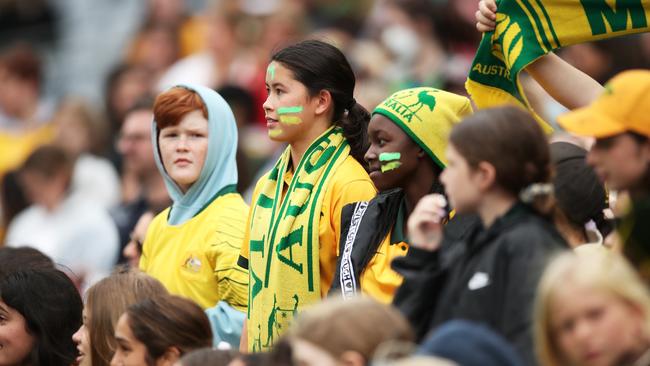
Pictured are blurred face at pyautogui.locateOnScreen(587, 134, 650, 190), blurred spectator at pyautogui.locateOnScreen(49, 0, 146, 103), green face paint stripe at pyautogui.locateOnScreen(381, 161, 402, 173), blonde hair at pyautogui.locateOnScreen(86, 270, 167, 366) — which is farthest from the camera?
blurred spectator at pyautogui.locateOnScreen(49, 0, 146, 103)

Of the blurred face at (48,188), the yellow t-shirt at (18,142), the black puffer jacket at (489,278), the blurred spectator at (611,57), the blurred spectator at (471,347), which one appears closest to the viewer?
the blurred spectator at (471,347)

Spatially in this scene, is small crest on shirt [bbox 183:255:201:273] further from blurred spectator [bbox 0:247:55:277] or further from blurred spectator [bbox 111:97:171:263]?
blurred spectator [bbox 111:97:171:263]

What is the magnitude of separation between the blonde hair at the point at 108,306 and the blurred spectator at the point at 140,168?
3.49 m

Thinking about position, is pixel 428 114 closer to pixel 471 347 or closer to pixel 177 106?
pixel 177 106

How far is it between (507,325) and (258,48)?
872cm

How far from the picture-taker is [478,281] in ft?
15.6

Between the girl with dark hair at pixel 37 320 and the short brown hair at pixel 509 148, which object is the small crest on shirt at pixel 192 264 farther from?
the short brown hair at pixel 509 148

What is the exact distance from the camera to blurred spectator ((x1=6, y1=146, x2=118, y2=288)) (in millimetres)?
9742

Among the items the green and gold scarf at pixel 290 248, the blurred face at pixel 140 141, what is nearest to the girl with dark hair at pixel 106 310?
the green and gold scarf at pixel 290 248

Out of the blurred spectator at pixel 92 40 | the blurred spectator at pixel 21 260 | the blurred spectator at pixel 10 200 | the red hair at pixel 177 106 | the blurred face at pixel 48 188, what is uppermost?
the red hair at pixel 177 106

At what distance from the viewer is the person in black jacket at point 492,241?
184 inches

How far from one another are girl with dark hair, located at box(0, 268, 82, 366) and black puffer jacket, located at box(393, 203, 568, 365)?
2.17m

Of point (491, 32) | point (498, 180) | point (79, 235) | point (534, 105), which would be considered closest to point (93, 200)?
point (79, 235)

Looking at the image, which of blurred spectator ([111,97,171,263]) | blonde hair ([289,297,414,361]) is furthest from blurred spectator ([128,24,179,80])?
blonde hair ([289,297,414,361])
